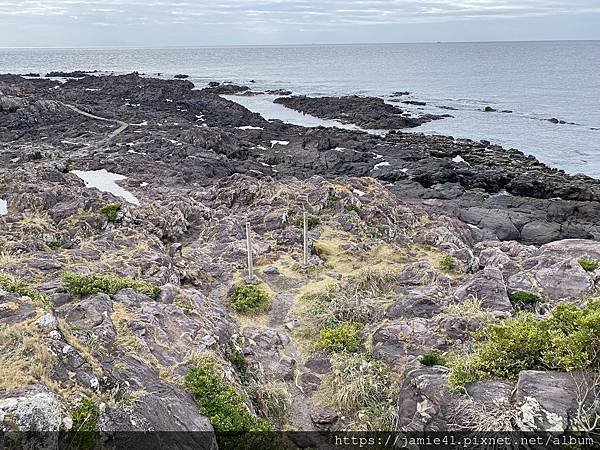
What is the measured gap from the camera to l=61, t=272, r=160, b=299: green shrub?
41.0 feet

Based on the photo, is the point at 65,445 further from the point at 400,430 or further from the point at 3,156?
the point at 3,156

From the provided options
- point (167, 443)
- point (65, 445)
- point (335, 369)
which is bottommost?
point (335, 369)

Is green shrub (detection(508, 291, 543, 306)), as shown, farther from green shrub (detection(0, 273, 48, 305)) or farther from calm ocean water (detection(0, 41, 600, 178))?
calm ocean water (detection(0, 41, 600, 178))

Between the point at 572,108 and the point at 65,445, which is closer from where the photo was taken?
the point at 65,445

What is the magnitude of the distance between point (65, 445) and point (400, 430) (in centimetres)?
569

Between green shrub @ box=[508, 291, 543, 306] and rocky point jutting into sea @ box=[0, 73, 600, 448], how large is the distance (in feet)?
0.16

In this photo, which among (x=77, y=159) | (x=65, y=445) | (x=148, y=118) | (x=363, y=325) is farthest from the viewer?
(x=148, y=118)

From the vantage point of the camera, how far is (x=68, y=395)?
7.88 metres

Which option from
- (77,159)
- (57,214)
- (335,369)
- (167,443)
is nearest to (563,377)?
(335,369)

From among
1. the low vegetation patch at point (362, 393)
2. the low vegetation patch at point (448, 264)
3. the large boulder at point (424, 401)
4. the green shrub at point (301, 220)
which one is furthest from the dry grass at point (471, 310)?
the green shrub at point (301, 220)

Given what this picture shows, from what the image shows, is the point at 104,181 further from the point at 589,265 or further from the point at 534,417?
the point at 534,417

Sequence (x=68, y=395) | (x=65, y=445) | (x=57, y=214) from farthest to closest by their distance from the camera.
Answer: (x=57, y=214)
(x=68, y=395)
(x=65, y=445)

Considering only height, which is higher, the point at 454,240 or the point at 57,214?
the point at 57,214

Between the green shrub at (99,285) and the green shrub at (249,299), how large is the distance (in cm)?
345
